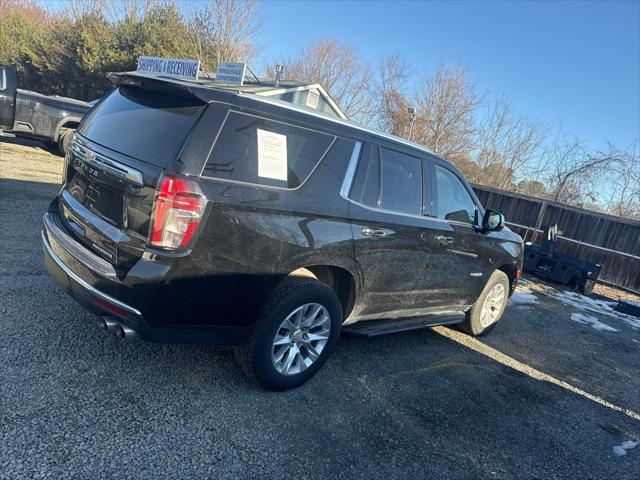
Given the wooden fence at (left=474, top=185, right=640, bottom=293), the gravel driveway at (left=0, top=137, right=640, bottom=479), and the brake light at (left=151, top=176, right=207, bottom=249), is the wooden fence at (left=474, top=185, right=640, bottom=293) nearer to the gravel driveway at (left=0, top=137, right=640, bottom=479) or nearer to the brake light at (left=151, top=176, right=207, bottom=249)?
the gravel driveway at (left=0, top=137, right=640, bottom=479)

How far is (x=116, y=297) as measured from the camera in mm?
2592

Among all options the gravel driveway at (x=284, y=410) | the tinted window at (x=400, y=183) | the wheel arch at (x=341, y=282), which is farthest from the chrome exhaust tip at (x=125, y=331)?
the tinted window at (x=400, y=183)

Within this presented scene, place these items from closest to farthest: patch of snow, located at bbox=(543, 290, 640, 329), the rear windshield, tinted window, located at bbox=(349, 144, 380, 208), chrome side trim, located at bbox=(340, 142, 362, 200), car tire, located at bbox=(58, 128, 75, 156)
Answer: the rear windshield < chrome side trim, located at bbox=(340, 142, 362, 200) < tinted window, located at bbox=(349, 144, 380, 208) < patch of snow, located at bbox=(543, 290, 640, 329) < car tire, located at bbox=(58, 128, 75, 156)

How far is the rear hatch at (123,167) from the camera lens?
257cm

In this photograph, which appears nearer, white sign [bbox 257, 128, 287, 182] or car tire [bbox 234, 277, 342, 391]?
white sign [bbox 257, 128, 287, 182]

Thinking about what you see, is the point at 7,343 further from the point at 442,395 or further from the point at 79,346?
the point at 442,395

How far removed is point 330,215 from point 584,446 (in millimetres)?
2747

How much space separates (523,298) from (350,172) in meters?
6.35

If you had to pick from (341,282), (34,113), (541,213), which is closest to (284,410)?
(341,282)

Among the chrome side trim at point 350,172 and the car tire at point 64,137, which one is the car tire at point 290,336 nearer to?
the chrome side trim at point 350,172

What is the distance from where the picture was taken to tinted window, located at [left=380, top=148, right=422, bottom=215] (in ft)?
12.2

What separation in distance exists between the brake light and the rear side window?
17 cm

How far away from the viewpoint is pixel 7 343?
310 centimetres

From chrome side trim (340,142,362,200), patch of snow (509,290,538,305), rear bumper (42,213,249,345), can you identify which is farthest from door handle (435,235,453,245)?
patch of snow (509,290,538,305)
